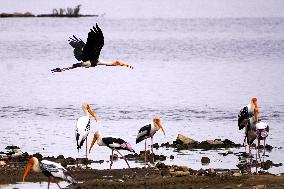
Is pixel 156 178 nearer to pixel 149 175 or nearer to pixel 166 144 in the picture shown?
pixel 149 175

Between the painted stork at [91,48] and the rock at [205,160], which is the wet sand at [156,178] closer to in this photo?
the rock at [205,160]

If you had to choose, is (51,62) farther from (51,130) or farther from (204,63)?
(51,130)

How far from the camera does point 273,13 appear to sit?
197750 mm

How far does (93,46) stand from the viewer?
22.9 m

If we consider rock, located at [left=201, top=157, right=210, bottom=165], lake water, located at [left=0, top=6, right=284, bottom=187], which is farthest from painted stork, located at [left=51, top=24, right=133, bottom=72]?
rock, located at [left=201, top=157, right=210, bottom=165]

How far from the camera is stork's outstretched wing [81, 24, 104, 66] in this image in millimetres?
21484

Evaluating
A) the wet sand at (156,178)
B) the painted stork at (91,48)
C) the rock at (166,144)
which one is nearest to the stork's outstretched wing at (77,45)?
the painted stork at (91,48)

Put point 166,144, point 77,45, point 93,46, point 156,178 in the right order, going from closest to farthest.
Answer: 1. point 156,178
2. point 93,46
3. point 166,144
4. point 77,45

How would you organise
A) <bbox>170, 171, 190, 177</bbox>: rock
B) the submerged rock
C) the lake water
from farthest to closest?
1. the lake water
2. the submerged rock
3. <bbox>170, 171, 190, 177</bbox>: rock

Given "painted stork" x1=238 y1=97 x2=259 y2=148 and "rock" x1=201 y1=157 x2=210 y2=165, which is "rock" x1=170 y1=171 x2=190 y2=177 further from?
"painted stork" x1=238 y1=97 x2=259 y2=148

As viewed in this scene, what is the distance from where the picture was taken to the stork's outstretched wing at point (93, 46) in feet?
70.5

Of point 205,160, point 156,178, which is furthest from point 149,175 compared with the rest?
point 205,160

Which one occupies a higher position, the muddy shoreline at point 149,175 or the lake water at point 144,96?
the lake water at point 144,96

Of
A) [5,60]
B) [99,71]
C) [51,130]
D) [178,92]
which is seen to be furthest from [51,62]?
[51,130]
